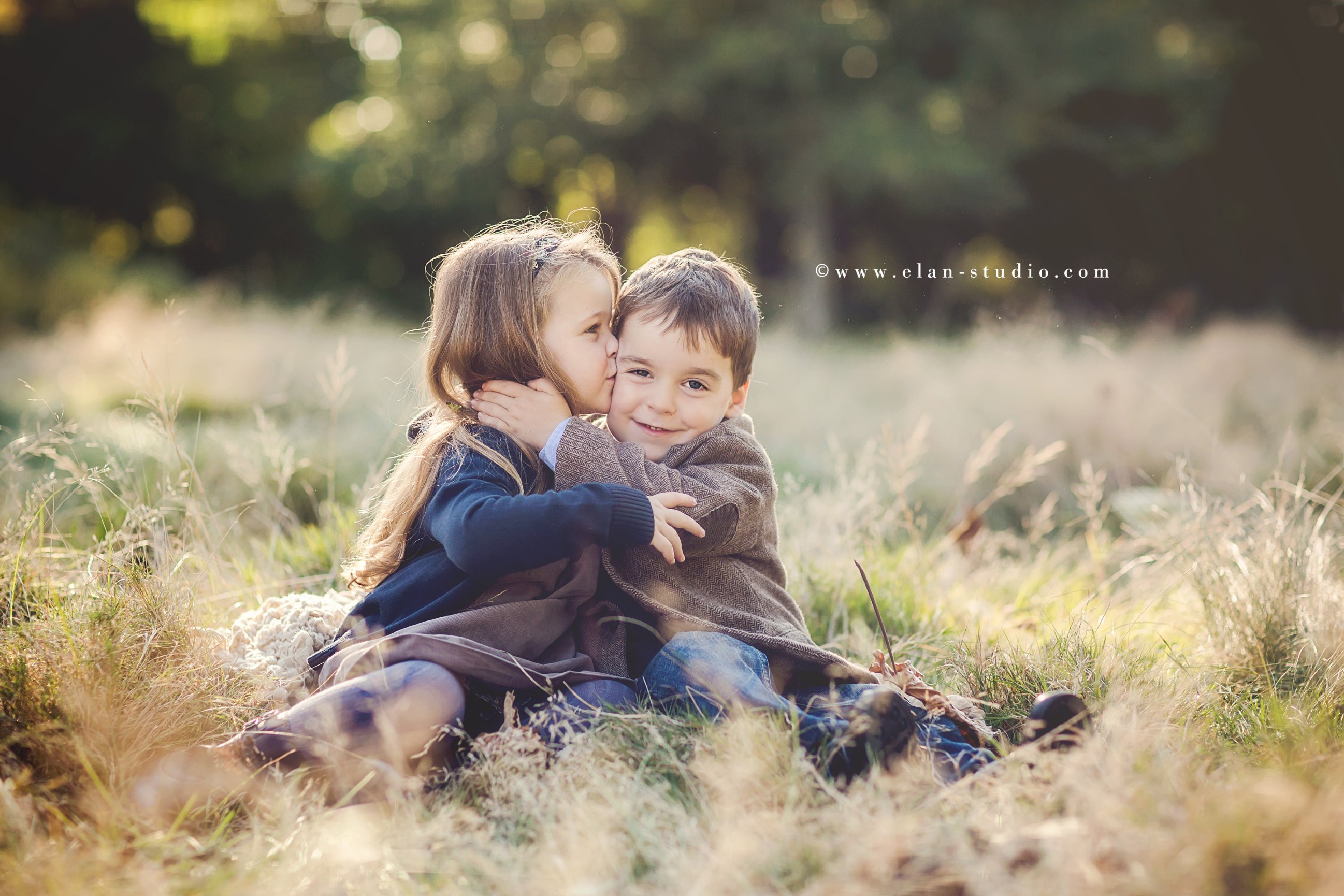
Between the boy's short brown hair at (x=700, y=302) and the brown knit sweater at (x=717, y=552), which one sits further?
the boy's short brown hair at (x=700, y=302)

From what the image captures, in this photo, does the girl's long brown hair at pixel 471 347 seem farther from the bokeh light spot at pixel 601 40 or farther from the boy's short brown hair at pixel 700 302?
the bokeh light spot at pixel 601 40

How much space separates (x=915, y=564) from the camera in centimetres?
330

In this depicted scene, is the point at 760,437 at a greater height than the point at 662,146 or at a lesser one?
lesser

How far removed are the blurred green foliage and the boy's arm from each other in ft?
37.0

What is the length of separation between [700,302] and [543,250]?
0.47 metres

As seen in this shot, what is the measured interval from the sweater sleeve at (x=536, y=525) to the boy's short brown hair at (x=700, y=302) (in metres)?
0.54

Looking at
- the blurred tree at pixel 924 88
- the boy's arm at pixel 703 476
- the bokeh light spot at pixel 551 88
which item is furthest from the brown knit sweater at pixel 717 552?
the bokeh light spot at pixel 551 88

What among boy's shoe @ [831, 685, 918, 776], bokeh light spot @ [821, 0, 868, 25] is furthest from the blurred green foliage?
boy's shoe @ [831, 685, 918, 776]

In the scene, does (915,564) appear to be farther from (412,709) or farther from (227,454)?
(227,454)

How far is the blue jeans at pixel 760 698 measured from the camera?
6.04ft

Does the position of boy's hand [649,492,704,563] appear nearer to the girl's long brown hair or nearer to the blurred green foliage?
the girl's long brown hair

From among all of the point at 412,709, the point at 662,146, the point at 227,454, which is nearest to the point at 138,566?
the point at 412,709

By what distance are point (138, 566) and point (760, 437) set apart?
13.8ft

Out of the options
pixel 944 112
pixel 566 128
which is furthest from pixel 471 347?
pixel 944 112
